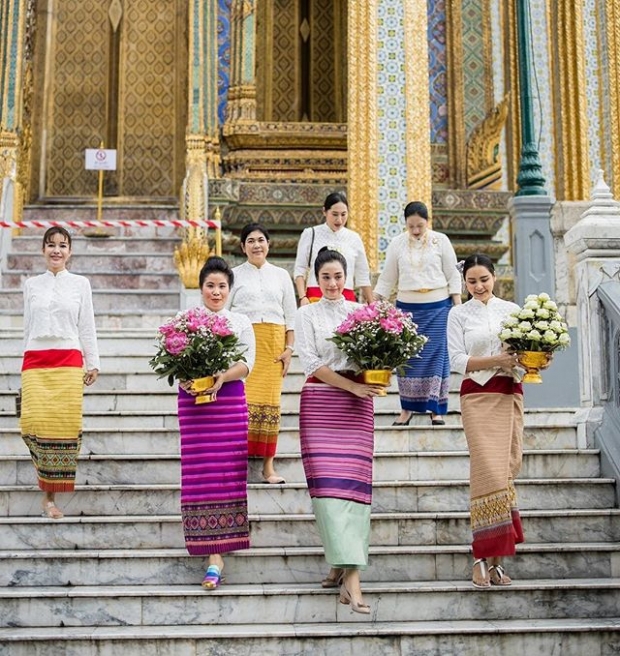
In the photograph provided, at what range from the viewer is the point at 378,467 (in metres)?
6.26

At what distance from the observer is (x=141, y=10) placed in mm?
14953

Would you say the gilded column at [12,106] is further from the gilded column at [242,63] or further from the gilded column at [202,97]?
the gilded column at [242,63]

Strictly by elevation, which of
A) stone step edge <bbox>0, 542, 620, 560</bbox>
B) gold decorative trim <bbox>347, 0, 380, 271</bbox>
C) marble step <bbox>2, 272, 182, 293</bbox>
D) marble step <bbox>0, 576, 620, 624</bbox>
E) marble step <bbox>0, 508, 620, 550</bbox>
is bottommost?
marble step <bbox>0, 576, 620, 624</bbox>

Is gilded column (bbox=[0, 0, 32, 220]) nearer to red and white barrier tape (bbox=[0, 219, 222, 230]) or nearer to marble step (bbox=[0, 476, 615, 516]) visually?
red and white barrier tape (bbox=[0, 219, 222, 230])

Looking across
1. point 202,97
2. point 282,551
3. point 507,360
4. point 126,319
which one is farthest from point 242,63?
point 282,551

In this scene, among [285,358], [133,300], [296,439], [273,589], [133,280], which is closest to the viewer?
[273,589]

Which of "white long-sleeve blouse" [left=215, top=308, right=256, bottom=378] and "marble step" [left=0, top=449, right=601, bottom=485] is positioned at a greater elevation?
"white long-sleeve blouse" [left=215, top=308, right=256, bottom=378]

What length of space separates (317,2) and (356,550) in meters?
11.2

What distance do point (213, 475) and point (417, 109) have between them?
6022 mm

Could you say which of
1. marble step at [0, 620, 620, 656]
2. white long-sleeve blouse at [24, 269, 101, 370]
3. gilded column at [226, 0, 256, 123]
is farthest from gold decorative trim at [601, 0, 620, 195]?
marble step at [0, 620, 620, 656]

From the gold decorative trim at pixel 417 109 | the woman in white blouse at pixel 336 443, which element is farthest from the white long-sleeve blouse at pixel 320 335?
the gold decorative trim at pixel 417 109

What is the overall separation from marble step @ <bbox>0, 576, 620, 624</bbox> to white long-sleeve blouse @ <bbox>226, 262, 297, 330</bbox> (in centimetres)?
174

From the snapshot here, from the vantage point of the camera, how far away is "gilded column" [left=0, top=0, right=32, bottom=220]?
11750 millimetres

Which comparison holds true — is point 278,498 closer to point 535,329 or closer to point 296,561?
point 296,561
